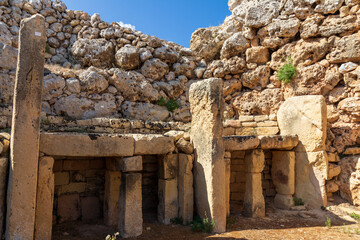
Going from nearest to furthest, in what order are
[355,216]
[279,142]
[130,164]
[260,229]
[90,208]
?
1. [130,164]
2. [260,229]
3. [90,208]
4. [355,216]
5. [279,142]

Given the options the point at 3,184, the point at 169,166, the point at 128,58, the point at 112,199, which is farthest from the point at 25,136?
the point at 128,58

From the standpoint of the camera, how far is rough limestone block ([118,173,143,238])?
4.52 meters

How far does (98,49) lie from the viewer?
9.47m

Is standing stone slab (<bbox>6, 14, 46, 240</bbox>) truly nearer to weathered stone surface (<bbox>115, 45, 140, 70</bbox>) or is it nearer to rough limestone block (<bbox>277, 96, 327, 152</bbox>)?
weathered stone surface (<bbox>115, 45, 140, 70</bbox>)

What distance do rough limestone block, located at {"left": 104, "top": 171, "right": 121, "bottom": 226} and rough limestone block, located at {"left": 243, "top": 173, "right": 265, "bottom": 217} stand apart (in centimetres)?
300

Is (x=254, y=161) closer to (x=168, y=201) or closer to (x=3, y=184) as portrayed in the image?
(x=168, y=201)

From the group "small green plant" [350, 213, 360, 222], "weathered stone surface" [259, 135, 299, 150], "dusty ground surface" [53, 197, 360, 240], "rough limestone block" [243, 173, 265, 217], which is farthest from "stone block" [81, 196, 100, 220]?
"small green plant" [350, 213, 360, 222]

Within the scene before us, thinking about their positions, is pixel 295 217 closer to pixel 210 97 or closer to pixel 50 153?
pixel 210 97

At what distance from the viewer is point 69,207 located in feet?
17.5

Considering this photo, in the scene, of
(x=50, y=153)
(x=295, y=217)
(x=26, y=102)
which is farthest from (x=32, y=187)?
(x=295, y=217)

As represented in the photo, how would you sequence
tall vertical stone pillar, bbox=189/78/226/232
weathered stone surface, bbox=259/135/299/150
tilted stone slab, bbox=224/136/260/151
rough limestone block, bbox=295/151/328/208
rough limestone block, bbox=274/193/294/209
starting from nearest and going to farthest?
tall vertical stone pillar, bbox=189/78/226/232 → tilted stone slab, bbox=224/136/260/151 → weathered stone surface, bbox=259/135/299/150 → rough limestone block, bbox=295/151/328/208 → rough limestone block, bbox=274/193/294/209

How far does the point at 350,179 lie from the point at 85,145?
670 centimetres

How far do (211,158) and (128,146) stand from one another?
1621mm

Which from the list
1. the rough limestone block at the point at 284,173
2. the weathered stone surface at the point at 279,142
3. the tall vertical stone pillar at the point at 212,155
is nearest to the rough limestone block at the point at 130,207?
the tall vertical stone pillar at the point at 212,155
